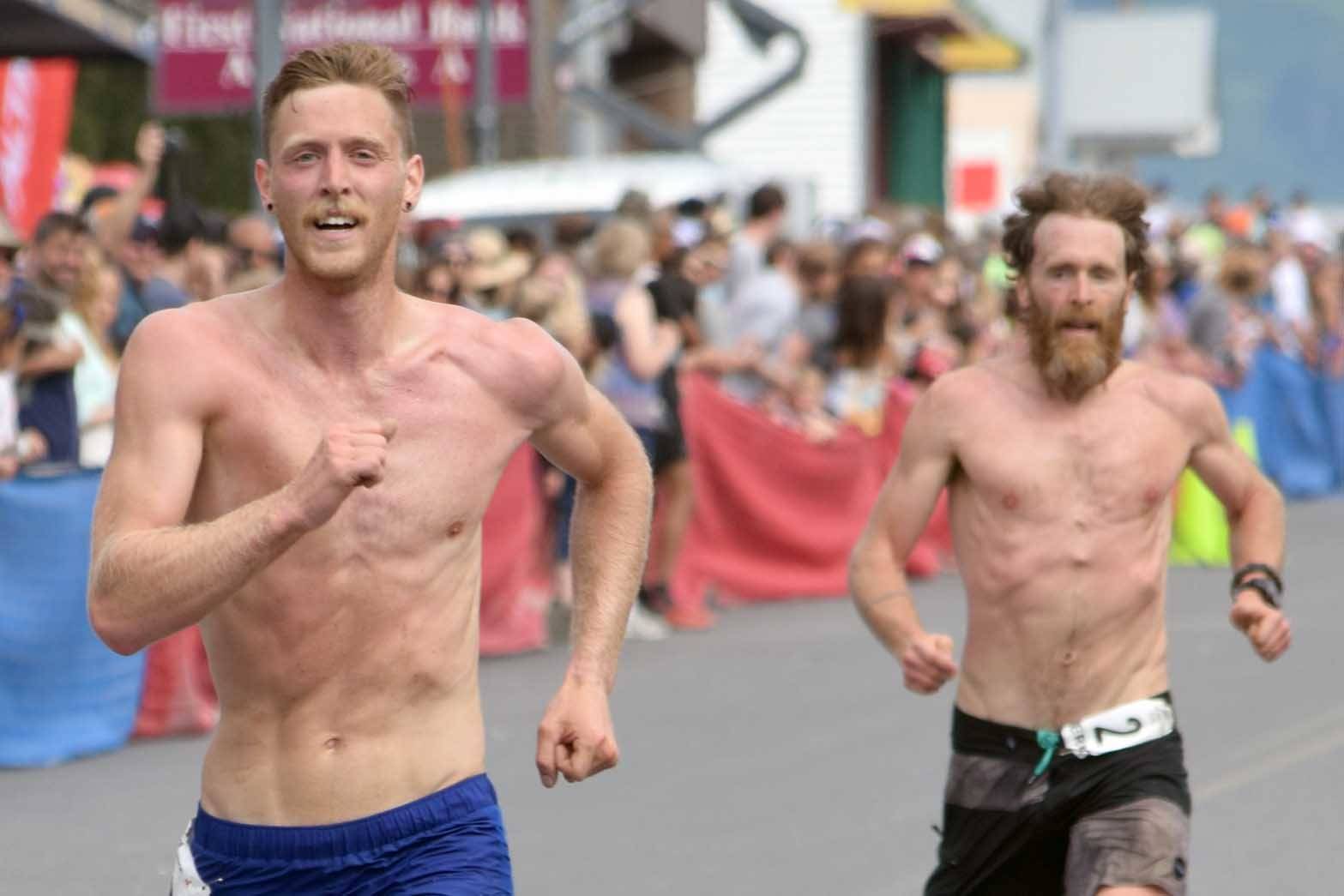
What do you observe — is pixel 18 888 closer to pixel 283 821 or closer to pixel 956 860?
pixel 956 860

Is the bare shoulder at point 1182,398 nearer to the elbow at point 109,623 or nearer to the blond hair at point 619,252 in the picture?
the elbow at point 109,623

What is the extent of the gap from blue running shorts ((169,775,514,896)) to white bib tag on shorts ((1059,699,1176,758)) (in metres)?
1.59

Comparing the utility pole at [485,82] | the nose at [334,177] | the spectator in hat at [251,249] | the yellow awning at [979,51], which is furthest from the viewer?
the yellow awning at [979,51]

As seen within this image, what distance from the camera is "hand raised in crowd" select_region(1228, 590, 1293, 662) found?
17.9 feet

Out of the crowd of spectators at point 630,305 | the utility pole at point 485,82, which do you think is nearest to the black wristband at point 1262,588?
the crowd of spectators at point 630,305

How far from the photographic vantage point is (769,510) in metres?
14.1

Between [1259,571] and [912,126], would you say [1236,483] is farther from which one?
[912,126]

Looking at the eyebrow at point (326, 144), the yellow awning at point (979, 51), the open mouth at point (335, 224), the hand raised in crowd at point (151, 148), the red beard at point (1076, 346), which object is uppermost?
the yellow awning at point (979, 51)

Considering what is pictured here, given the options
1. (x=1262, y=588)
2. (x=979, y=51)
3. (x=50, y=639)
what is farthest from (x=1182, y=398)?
(x=979, y=51)

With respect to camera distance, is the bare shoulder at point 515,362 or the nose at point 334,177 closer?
the nose at point 334,177

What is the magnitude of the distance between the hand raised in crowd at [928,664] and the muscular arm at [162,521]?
5.86 feet

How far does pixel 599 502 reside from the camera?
14.6 ft

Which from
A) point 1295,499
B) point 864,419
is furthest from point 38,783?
point 1295,499

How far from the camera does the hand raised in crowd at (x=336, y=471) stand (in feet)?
11.4
